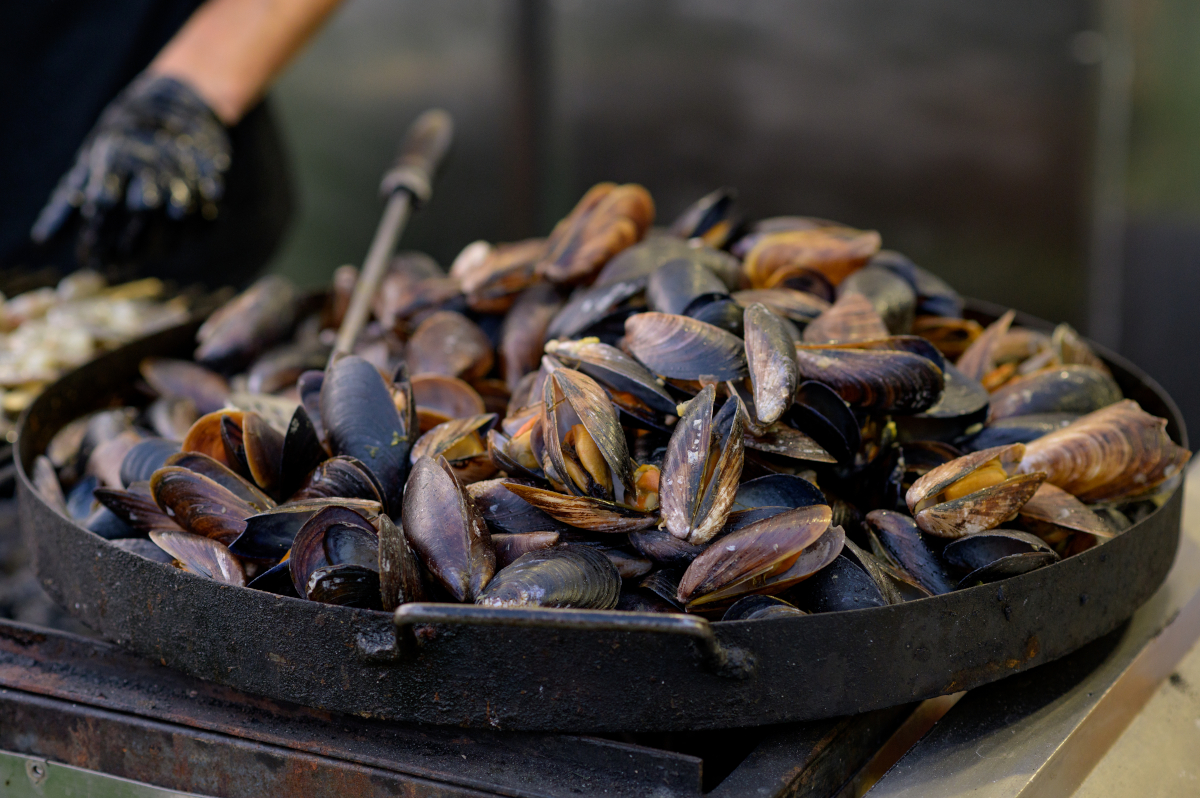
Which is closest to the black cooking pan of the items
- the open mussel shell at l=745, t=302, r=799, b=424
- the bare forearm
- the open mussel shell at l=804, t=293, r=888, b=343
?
the open mussel shell at l=745, t=302, r=799, b=424

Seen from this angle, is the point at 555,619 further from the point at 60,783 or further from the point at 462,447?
the point at 60,783

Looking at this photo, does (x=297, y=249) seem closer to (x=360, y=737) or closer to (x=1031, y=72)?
(x=1031, y=72)

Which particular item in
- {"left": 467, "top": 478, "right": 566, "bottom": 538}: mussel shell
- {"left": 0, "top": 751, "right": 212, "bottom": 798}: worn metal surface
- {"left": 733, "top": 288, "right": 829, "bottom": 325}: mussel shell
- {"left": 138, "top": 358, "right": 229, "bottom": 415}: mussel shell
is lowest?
{"left": 0, "top": 751, "right": 212, "bottom": 798}: worn metal surface

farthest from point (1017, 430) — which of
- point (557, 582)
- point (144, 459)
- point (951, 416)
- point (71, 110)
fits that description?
point (71, 110)

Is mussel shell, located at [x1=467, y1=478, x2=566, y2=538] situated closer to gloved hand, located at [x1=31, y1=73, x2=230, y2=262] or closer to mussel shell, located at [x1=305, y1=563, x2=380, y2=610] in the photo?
mussel shell, located at [x1=305, y1=563, x2=380, y2=610]

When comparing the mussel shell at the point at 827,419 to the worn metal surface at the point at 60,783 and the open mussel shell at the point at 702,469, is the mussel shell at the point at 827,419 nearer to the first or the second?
the open mussel shell at the point at 702,469

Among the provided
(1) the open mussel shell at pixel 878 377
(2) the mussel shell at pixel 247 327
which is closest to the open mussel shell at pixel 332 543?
(1) the open mussel shell at pixel 878 377
